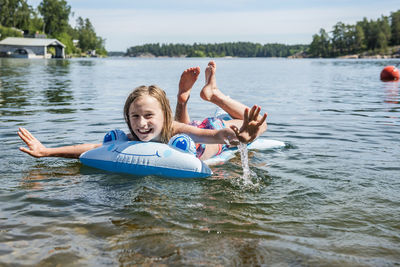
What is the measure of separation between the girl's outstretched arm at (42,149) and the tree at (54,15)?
9781 cm

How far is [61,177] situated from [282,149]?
307 centimetres

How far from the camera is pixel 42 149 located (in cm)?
446

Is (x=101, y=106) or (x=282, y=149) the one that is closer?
(x=282, y=149)

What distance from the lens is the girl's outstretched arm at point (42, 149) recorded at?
14.2 feet

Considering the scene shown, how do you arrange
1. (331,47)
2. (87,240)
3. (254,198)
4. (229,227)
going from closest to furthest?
1. (87,240)
2. (229,227)
3. (254,198)
4. (331,47)

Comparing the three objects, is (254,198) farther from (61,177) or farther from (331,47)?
(331,47)

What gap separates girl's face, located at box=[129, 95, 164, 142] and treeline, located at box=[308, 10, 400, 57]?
11028cm

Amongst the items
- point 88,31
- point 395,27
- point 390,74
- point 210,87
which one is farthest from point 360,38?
point 210,87

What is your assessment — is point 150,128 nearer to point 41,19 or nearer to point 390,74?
point 390,74

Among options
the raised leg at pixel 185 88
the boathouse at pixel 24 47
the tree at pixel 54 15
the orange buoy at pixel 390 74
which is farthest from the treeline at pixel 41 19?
the raised leg at pixel 185 88

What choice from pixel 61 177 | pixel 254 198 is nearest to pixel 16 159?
pixel 61 177

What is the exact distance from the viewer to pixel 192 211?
3.27 m

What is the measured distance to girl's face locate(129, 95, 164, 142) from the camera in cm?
414

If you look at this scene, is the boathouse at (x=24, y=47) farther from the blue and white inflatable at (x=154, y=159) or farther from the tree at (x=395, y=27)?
the tree at (x=395, y=27)
